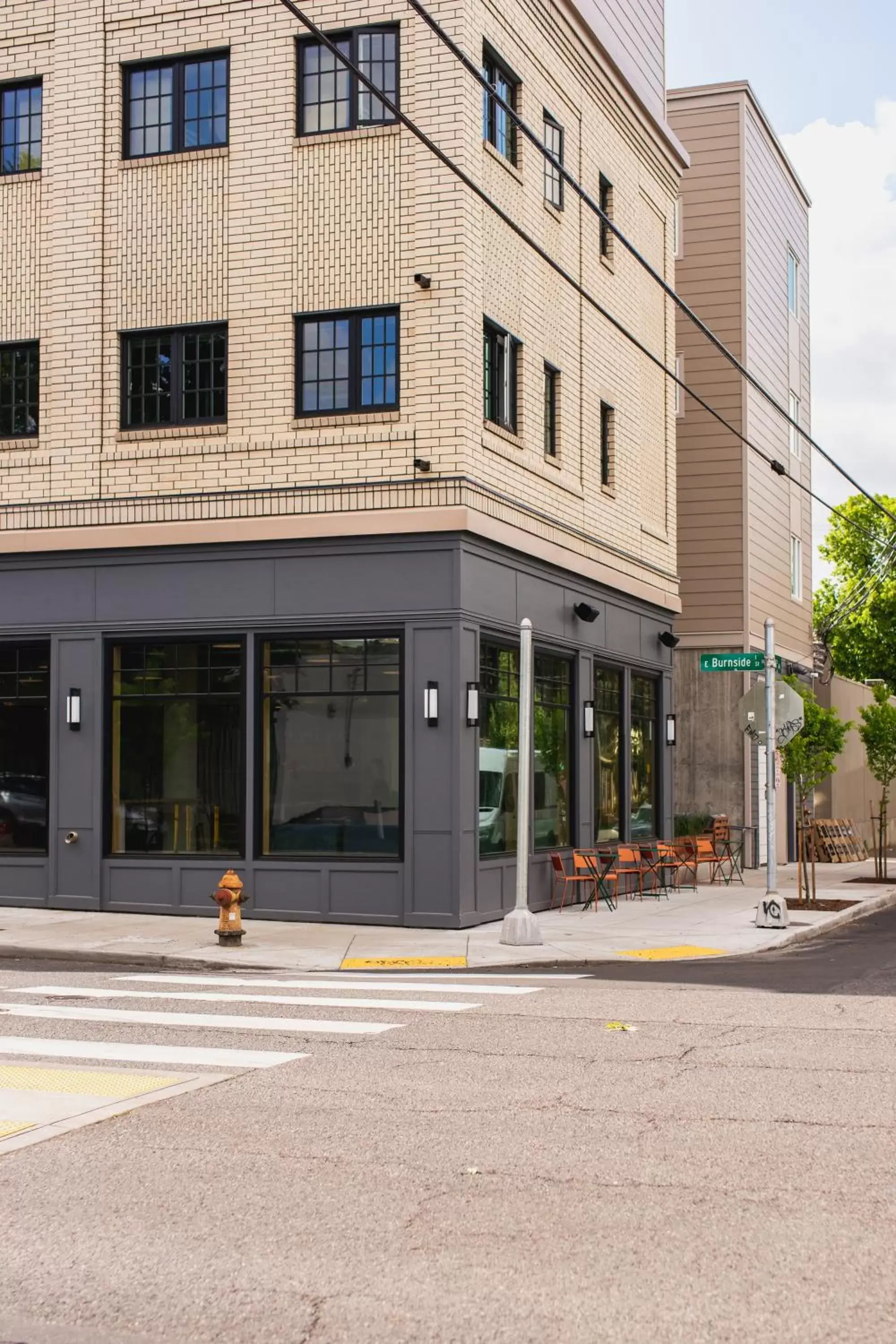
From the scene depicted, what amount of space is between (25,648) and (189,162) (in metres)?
6.54

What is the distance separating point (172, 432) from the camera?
19.3 m

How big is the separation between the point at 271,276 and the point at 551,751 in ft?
24.1

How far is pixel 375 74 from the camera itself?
18.5 metres

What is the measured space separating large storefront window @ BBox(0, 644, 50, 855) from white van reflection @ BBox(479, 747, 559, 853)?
5.67 metres

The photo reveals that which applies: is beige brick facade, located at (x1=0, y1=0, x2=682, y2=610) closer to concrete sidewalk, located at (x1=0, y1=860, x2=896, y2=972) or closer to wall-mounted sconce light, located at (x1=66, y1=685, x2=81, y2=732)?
wall-mounted sconce light, located at (x1=66, y1=685, x2=81, y2=732)

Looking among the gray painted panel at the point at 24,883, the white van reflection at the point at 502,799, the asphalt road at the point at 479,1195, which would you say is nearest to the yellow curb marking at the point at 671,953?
the white van reflection at the point at 502,799

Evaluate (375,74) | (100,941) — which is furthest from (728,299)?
(100,941)

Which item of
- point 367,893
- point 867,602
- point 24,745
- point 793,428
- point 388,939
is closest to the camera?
point 388,939

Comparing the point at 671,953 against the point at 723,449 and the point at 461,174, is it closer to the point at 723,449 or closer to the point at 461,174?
the point at 461,174

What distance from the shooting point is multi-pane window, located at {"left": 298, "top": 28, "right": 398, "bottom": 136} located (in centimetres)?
1850

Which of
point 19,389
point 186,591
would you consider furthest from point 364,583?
point 19,389

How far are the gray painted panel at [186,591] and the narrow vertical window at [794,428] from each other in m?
19.2

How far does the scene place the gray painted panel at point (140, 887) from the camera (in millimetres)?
A: 18984

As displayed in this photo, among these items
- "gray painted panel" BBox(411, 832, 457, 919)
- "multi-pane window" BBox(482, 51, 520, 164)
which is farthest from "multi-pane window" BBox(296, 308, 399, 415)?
"gray painted panel" BBox(411, 832, 457, 919)
